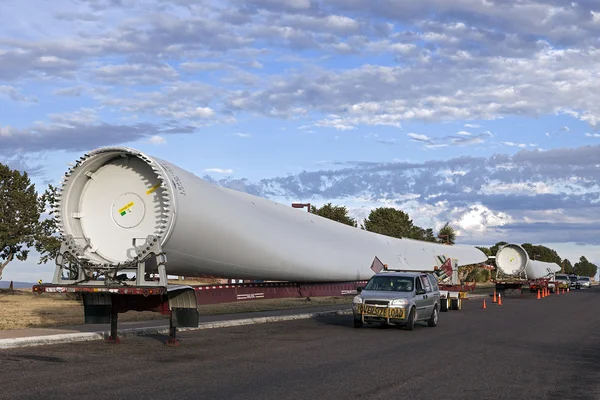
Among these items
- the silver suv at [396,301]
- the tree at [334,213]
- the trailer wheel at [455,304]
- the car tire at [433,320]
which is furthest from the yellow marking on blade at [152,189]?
the tree at [334,213]

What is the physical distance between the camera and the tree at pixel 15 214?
1834 inches

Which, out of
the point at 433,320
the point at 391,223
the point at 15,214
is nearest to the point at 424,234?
the point at 391,223

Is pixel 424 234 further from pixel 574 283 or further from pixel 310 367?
pixel 310 367

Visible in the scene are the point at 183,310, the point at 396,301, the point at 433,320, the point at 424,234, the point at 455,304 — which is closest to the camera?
the point at 183,310

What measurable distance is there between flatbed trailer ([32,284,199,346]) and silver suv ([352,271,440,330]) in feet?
24.5

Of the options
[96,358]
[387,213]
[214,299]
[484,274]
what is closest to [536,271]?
[484,274]

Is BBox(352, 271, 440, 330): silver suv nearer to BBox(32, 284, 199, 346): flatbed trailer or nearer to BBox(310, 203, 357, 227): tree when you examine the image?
BBox(32, 284, 199, 346): flatbed trailer

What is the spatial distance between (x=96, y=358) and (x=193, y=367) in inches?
85.6

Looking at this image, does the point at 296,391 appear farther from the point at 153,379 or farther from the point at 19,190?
the point at 19,190

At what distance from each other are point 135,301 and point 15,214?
35.4 metres

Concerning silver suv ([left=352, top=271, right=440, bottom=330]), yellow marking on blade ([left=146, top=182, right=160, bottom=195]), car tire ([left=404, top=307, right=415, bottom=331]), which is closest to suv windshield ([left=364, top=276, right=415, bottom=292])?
silver suv ([left=352, top=271, right=440, bottom=330])

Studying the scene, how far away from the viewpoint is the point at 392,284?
2323cm

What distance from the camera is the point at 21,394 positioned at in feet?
31.9

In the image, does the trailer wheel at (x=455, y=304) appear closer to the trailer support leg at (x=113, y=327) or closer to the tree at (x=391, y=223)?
the trailer support leg at (x=113, y=327)
